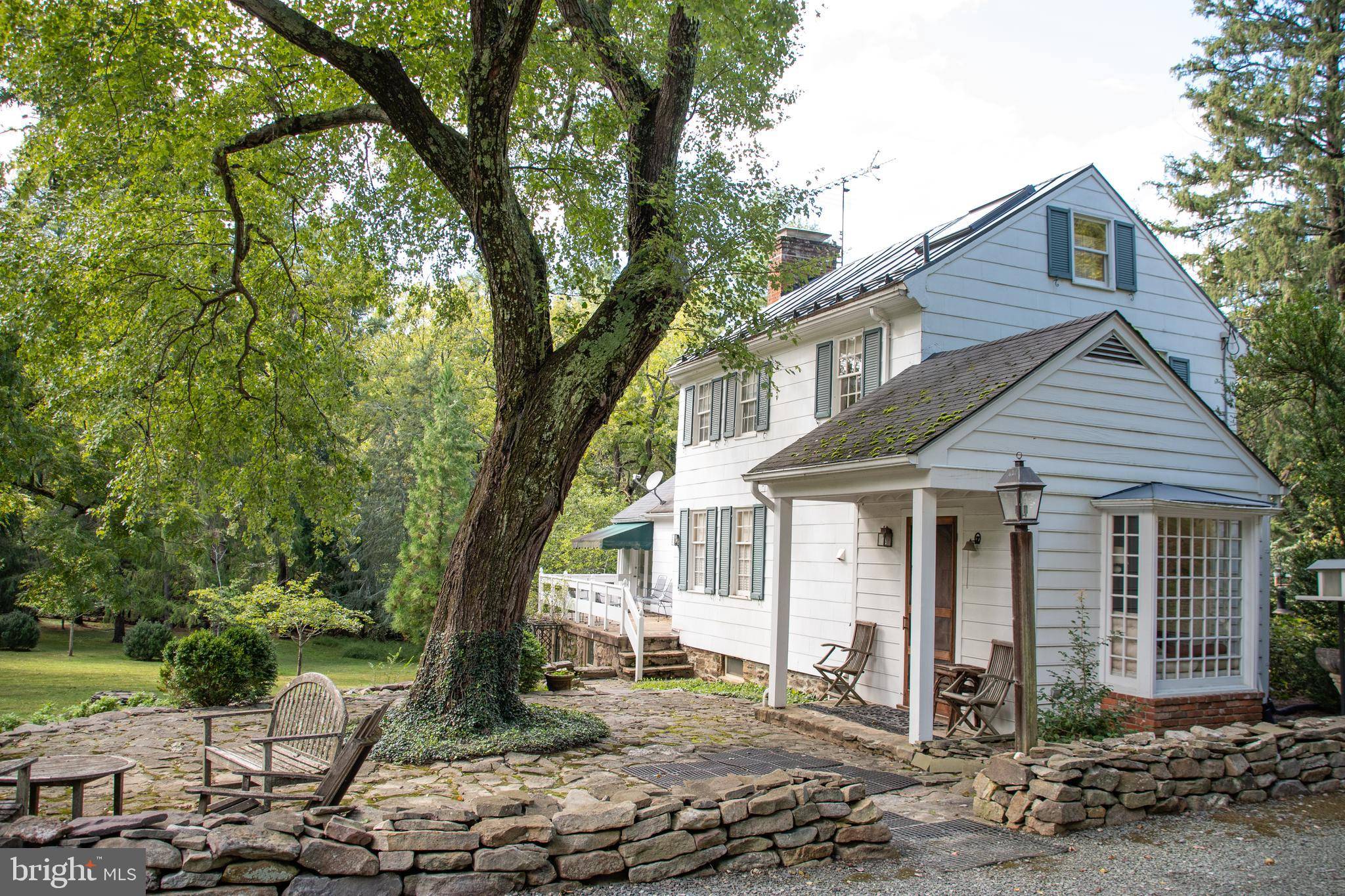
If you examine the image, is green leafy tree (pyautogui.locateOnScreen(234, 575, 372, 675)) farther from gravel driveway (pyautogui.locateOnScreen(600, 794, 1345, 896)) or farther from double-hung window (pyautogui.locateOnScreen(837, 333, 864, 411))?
gravel driveway (pyautogui.locateOnScreen(600, 794, 1345, 896))

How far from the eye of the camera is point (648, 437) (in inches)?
1287

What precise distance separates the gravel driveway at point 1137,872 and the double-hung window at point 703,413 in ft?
35.8

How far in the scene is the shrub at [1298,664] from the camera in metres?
11.2

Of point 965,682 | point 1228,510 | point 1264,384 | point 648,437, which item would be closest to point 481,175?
point 965,682

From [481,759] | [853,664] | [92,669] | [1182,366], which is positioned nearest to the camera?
[481,759]

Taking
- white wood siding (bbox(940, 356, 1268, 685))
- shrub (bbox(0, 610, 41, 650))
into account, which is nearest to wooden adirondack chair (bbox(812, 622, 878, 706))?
white wood siding (bbox(940, 356, 1268, 685))

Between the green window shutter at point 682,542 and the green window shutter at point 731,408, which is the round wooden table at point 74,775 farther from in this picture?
the green window shutter at point 682,542

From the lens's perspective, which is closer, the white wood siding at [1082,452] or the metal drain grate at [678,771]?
the metal drain grate at [678,771]

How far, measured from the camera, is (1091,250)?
1222cm

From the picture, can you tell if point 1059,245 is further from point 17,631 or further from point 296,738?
point 17,631

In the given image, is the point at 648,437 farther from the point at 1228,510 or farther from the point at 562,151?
the point at 1228,510

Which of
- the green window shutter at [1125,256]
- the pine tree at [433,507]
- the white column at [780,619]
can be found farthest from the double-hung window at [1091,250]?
the pine tree at [433,507]

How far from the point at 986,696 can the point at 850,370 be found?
16.6 ft

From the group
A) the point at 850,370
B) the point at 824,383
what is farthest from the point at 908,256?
the point at 824,383
